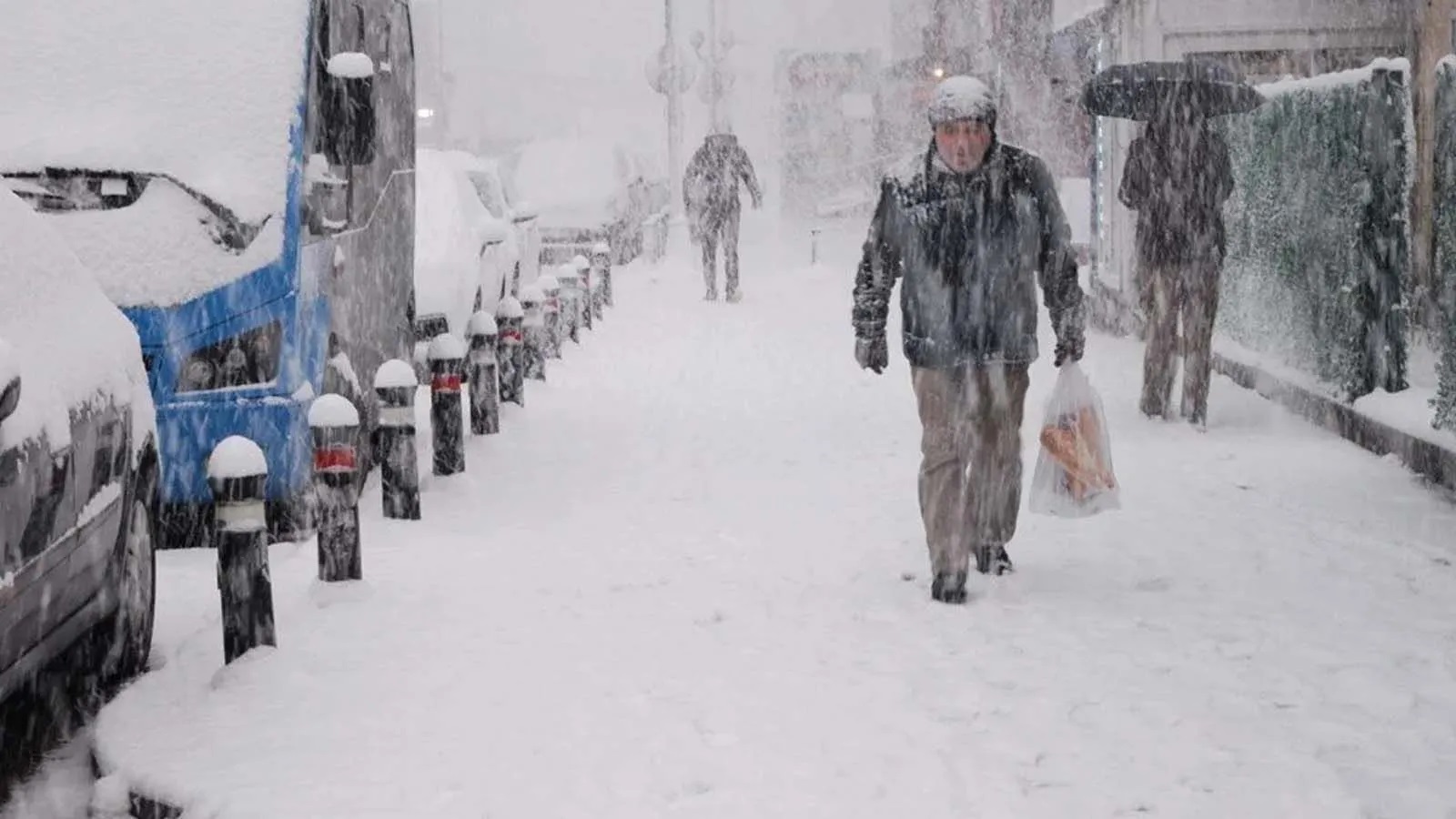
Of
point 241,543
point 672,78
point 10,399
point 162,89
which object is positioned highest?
point 672,78

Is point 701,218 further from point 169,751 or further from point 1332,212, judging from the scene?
point 169,751

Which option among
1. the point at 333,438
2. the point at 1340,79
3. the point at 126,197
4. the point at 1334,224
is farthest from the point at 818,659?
the point at 1340,79

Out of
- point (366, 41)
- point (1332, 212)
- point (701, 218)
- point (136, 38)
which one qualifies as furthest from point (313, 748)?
point (701, 218)

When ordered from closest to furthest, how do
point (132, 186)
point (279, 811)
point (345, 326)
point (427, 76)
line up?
1. point (279, 811)
2. point (132, 186)
3. point (345, 326)
4. point (427, 76)

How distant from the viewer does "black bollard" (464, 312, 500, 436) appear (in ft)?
41.3

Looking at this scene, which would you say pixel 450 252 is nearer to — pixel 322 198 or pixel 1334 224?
pixel 322 198

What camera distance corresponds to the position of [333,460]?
26.0ft

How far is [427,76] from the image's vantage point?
2446 inches

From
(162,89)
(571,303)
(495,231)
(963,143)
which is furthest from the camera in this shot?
(571,303)

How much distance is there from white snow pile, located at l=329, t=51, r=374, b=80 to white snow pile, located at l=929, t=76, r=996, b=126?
2867mm

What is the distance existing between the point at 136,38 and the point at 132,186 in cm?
89

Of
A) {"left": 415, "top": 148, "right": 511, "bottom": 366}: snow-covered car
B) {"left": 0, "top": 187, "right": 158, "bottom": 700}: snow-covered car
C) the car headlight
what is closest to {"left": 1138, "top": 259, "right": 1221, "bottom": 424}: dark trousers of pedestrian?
{"left": 415, "top": 148, "right": 511, "bottom": 366}: snow-covered car

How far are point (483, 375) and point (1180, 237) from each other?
4.28m

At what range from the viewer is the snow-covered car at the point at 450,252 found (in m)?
14.5
